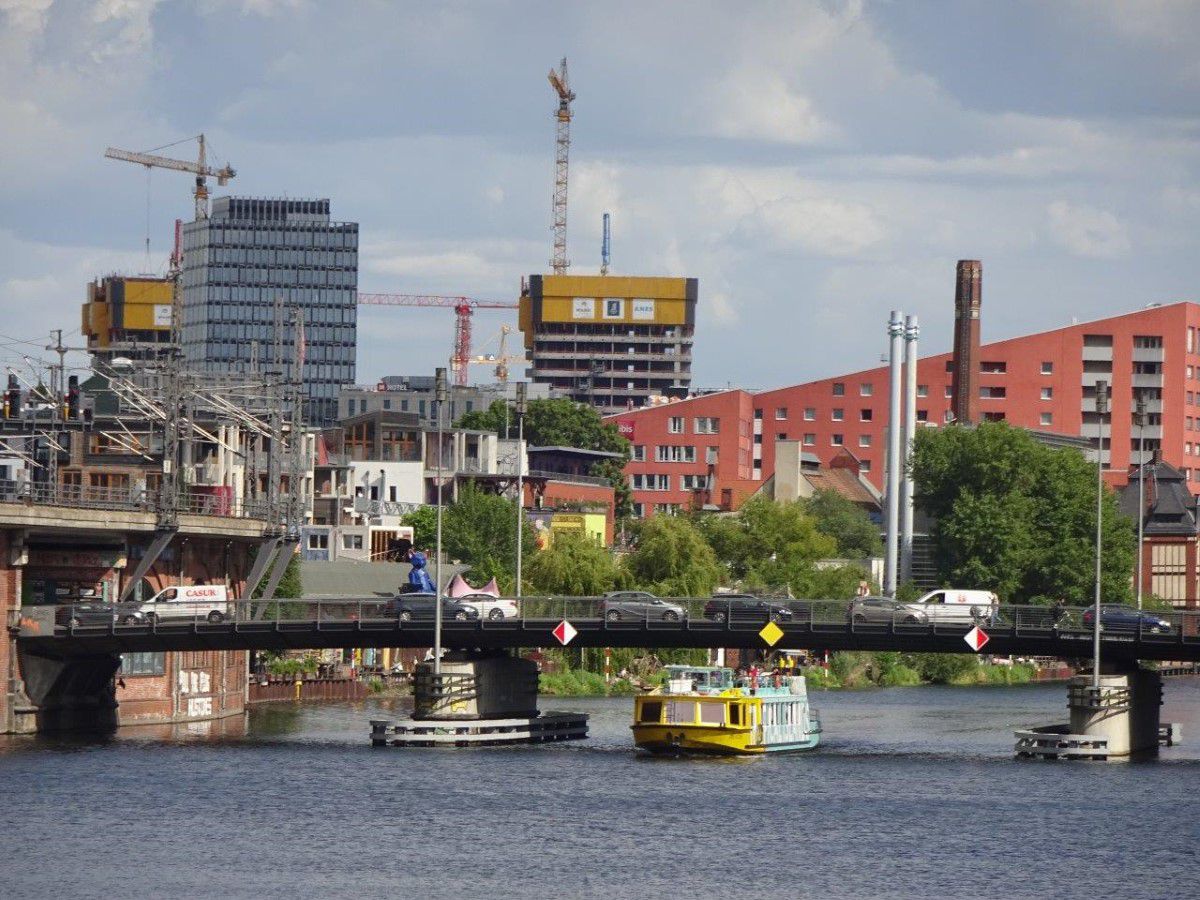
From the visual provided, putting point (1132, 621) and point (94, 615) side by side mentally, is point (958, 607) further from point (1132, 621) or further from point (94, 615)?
point (94, 615)

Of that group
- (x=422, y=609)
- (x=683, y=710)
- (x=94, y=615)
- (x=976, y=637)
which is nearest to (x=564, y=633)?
(x=683, y=710)

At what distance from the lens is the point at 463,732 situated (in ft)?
336

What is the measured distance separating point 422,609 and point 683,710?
38.3 feet

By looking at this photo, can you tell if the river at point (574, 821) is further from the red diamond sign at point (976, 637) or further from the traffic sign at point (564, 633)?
the red diamond sign at point (976, 637)

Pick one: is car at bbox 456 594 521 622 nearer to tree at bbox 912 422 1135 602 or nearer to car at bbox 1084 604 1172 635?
car at bbox 1084 604 1172 635

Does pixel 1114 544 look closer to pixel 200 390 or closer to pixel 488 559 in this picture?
pixel 488 559

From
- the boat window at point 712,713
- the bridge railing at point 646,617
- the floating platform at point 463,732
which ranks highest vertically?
the bridge railing at point 646,617

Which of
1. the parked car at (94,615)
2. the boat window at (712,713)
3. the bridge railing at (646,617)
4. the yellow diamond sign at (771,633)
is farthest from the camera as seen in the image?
the parked car at (94,615)

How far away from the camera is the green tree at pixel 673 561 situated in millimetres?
162375

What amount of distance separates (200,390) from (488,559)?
2074 inches

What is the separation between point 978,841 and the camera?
77.1m

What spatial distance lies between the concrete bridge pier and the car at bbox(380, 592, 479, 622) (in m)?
12.7

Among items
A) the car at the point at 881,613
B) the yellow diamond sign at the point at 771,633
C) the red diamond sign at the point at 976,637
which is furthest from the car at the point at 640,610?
the red diamond sign at the point at 976,637

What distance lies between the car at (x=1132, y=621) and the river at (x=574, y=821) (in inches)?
210
